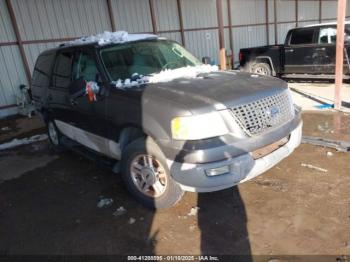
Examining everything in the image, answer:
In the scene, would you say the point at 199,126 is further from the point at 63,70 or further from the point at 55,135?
the point at 55,135

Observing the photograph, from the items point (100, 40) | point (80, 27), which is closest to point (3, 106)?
point (80, 27)

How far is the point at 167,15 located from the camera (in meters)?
14.4

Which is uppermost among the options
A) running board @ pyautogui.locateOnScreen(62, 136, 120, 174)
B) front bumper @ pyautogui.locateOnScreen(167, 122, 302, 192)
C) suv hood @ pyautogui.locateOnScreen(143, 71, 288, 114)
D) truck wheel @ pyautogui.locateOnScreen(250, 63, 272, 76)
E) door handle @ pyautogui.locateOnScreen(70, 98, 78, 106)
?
suv hood @ pyautogui.locateOnScreen(143, 71, 288, 114)

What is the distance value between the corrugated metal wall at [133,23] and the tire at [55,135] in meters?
5.24

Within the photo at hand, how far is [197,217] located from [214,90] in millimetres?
1401

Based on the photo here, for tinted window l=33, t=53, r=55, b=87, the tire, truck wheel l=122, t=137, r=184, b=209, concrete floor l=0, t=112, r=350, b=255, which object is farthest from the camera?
the tire

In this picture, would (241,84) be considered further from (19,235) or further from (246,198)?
(19,235)

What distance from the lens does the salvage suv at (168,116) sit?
3.20 meters

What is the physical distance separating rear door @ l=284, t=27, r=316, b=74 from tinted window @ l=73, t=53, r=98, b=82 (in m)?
8.03

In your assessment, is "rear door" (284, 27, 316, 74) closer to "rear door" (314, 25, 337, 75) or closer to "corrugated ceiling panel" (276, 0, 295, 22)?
"rear door" (314, 25, 337, 75)

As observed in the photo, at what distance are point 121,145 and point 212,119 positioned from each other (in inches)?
52.6

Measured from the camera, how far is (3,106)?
10406mm

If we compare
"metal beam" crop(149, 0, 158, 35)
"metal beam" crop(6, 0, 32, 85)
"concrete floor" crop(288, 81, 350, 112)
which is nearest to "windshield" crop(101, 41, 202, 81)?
"concrete floor" crop(288, 81, 350, 112)

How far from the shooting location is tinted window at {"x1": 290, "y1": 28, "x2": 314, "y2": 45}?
33.8 feet
